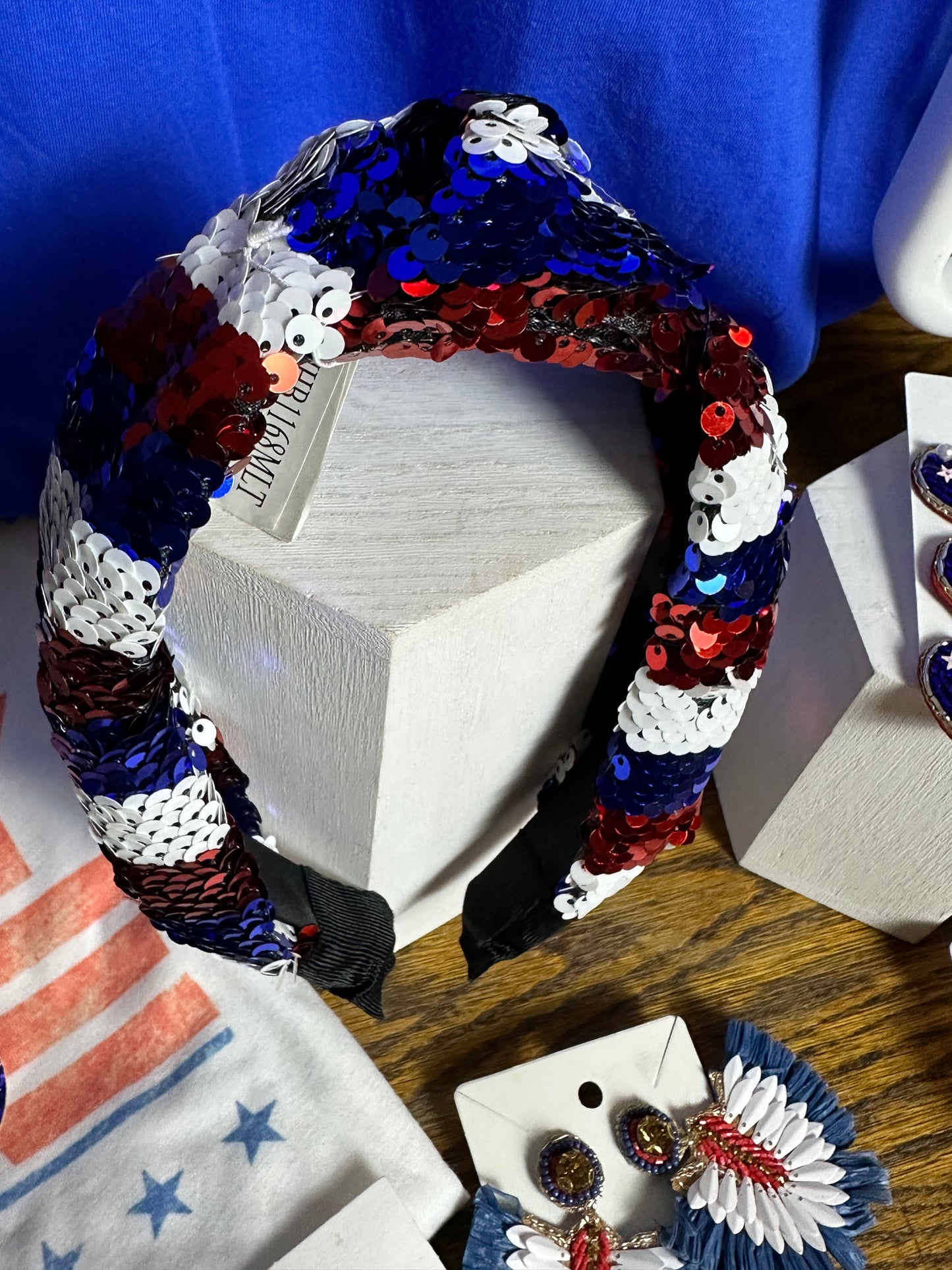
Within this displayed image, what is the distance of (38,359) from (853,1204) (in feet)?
1.95

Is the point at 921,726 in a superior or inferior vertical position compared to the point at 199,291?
inferior

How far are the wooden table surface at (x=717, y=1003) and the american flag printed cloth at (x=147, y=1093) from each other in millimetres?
32

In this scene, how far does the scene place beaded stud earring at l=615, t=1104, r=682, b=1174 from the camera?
22.7 inches

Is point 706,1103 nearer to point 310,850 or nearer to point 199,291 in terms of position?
point 310,850

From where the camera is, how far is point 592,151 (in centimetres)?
57

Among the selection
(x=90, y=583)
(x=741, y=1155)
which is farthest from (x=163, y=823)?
(x=741, y=1155)

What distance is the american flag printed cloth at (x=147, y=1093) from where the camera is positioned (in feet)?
1.84

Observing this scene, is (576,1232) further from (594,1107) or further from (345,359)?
(345,359)

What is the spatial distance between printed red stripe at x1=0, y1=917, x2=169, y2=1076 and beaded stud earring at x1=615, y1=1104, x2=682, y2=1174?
0.27 m

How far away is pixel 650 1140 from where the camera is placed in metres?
0.58

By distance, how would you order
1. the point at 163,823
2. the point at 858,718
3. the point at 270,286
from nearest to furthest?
the point at 270,286
the point at 163,823
the point at 858,718

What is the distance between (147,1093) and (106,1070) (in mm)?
25

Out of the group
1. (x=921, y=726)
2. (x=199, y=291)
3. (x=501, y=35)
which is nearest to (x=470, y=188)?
(x=199, y=291)

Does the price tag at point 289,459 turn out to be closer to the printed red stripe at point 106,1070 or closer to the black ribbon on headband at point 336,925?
the black ribbon on headband at point 336,925
